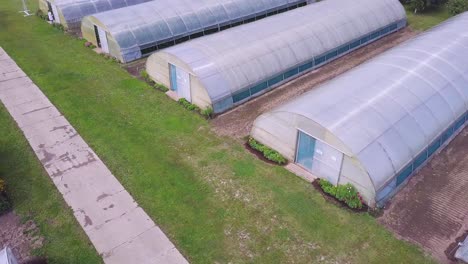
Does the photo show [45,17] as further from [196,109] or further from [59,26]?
[196,109]

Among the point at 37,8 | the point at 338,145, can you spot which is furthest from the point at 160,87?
the point at 37,8

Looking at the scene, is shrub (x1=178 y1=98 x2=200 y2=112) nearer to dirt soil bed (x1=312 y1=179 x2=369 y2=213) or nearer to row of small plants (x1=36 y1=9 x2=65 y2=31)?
dirt soil bed (x1=312 y1=179 x2=369 y2=213)

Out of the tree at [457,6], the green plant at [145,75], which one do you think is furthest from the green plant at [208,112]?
the tree at [457,6]

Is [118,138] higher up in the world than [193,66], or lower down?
lower down

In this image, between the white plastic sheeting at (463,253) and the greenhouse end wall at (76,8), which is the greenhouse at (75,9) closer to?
the greenhouse end wall at (76,8)

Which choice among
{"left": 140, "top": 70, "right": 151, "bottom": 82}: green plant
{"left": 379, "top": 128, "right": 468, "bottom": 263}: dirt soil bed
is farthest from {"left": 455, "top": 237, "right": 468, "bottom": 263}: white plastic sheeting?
{"left": 140, "top": 70, "right": 151, "bottom": 82}: green plant

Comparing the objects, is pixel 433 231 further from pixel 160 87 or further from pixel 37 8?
pixel 37 8
